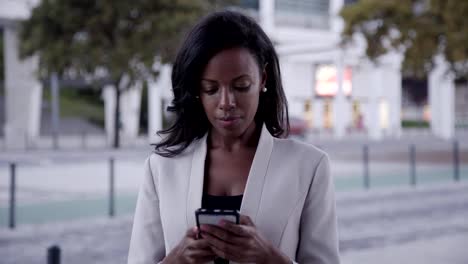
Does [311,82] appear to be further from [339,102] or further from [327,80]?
[339,102]

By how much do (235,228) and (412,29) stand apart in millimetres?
20608

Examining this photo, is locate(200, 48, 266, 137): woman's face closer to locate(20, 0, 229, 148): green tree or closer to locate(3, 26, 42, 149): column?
locate(20, 0, 229, 148): green tree

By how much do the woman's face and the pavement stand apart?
539 cm

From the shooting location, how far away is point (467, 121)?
70.2m

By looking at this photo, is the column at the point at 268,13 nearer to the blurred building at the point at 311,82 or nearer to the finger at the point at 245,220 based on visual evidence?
the blurred building at the point at 311,82

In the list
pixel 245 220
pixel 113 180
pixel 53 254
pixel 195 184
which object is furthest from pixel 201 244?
pixel 113 180

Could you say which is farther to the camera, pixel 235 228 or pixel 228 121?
pixel 228 121

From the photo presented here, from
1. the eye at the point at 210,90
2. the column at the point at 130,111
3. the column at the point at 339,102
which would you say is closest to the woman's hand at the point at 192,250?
the eye at the point at 210,90

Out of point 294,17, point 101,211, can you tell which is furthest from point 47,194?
point 294,17

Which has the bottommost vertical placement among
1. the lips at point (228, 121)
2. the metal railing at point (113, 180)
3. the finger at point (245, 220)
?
the metal railing at point (113, 180)

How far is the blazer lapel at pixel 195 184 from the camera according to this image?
6.36ft

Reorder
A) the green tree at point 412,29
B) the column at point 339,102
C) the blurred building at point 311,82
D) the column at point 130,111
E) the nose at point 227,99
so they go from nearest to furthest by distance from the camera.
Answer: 1. the nose at point 227,99
2. the green tree at point 412,29
3. the blurred building at point 311,82
4. the column at point 130,111
5. the column at point 339,102

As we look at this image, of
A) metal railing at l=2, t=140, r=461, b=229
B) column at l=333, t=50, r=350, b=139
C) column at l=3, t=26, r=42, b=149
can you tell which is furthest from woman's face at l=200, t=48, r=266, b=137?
column at l=333, t=50, r=350, b=139

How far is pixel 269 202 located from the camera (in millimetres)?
1915
